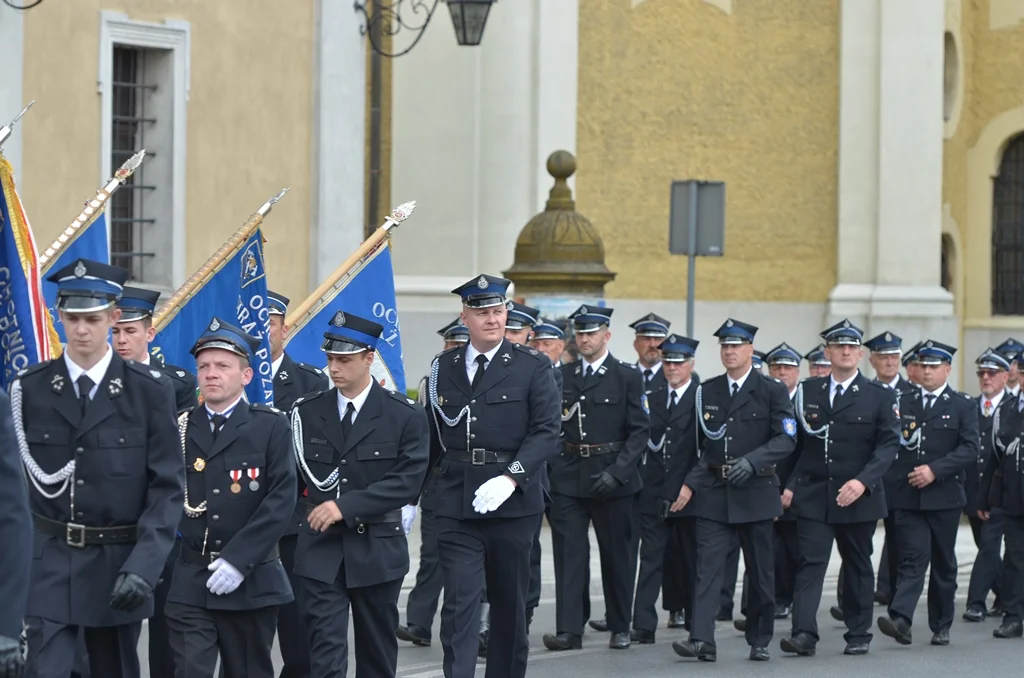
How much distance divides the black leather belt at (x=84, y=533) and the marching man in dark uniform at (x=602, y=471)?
503 centimetres

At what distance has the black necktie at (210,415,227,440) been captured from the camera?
830cm

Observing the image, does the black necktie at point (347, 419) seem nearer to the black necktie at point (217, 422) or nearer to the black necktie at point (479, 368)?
the black necktie at point (217, 422)

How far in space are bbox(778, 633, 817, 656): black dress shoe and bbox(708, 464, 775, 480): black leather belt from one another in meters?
0.95

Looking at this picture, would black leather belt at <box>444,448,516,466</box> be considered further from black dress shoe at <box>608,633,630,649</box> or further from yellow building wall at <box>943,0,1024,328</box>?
yellow building wall at <box>943,0,1024,328</box>

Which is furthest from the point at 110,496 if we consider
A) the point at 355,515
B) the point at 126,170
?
the point at 126,170

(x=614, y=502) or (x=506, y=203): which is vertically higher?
(x=506, y=203)

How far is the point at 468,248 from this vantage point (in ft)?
79.7

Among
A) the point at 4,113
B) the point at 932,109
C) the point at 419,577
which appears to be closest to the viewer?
the point at 419,577

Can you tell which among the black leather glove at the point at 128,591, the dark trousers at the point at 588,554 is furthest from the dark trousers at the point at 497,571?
the black leather glove at the point at 128,591

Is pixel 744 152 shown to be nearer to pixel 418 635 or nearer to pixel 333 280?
pixel 333 280

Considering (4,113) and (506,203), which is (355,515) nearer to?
(4,113)

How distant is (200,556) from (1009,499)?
736 centimetres

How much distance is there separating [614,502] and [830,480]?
4.21 feet

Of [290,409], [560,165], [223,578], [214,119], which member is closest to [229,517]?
[223,578]
